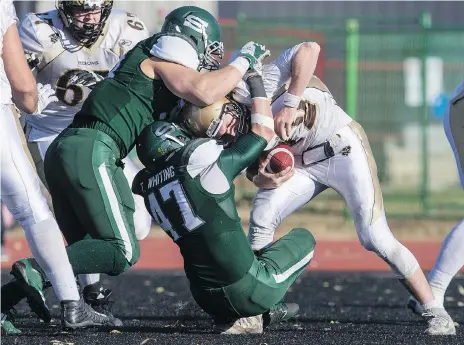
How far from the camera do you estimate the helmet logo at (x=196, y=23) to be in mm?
5645

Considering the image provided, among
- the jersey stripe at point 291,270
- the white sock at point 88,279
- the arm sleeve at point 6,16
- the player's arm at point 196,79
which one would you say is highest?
Result: the arm sleeve at point 6,16

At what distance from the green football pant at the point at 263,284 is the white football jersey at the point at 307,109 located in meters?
0.61

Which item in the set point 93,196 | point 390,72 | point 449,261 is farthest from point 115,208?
point 390,72

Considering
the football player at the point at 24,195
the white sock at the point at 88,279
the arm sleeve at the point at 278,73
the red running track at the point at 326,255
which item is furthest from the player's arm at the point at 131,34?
the red running track at the point at 326,255

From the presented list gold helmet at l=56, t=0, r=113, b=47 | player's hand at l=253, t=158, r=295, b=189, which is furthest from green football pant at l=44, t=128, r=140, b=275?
gold helmet at l=56, t=0, r=113, b=47

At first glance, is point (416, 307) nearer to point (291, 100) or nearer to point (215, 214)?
point (291, 100)

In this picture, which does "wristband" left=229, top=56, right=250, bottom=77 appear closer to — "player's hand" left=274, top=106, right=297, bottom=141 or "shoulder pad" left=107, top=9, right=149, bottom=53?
"player's hand" left=274, top=106, right=297, bottom=141

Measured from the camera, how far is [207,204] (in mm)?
5184

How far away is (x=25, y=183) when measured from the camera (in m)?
5.17

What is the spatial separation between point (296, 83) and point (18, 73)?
138 cm

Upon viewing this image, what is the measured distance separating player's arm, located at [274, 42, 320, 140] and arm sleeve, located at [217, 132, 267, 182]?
0.41m

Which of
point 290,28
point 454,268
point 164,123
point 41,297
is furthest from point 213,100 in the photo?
point 290,28

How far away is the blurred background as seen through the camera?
13484 millimetres

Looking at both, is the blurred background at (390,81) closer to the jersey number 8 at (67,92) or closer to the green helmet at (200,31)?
the jersey number 8 at (67,92)
